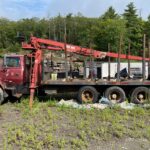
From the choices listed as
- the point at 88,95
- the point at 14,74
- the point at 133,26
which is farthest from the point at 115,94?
the point at 133,26

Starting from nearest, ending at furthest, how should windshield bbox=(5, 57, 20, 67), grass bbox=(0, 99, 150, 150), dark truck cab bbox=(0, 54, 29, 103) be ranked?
grass bbox=(0, 99, 150, 150)
dark truck cab bbox=(0, 54, 29, 103)
windshield bbox=(5, 57, 20, 67)

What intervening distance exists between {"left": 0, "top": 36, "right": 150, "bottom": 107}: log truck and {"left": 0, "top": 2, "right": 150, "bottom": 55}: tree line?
37.8 m

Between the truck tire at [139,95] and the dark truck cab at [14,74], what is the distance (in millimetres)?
4222

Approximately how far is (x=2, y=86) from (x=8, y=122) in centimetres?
428

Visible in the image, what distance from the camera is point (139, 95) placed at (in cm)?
1664

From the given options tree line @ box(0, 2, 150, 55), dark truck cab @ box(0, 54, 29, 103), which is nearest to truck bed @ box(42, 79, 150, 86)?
dark truck cab @ box(0, 54, 29, 103)

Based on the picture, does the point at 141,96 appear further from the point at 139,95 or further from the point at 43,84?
the point at 43,84

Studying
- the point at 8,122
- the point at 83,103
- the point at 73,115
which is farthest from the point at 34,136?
the point at 83,103

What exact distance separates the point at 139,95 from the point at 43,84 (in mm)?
3783

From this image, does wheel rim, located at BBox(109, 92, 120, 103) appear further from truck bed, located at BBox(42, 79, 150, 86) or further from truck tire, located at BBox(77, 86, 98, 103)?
truck tire, located at BBox(77, 86, 98, 103)

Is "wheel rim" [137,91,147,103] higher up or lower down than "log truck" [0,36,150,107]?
lower down

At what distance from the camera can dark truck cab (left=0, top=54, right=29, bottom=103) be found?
55.0ft

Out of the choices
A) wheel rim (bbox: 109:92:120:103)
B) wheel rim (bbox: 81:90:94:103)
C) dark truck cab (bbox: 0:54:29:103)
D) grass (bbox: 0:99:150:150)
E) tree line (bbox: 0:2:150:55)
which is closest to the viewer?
grass (bbox: 0:99:150:150)

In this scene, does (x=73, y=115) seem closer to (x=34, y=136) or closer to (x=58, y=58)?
(x=34, y=136)
